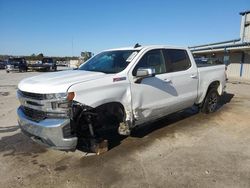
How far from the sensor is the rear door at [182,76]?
18.6 ft

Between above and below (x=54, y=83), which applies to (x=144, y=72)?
above

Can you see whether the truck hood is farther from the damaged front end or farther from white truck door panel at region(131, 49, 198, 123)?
white truck door panel at region(131, 49, 198, 123)

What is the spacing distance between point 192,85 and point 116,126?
253cm

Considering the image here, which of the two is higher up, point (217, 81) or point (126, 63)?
point (126, 63)

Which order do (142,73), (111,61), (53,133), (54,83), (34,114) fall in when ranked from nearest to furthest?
(53,133) → (54,83) → (34,114) → (142,73) → (111,61)

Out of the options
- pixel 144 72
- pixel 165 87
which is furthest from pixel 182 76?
pixel 144 72

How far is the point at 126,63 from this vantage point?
16.2 ft

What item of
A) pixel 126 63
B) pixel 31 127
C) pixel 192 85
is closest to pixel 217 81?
pixel 192 85

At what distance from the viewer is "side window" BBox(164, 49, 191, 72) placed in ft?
18.6

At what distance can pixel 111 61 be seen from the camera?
5266 mm

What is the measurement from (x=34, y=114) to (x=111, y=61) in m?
1.95

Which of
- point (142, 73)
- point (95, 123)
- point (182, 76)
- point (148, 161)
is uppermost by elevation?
point (142, 73)

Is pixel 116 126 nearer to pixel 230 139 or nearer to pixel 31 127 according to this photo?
pixel 31 127

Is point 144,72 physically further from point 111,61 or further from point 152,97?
point 111,61
